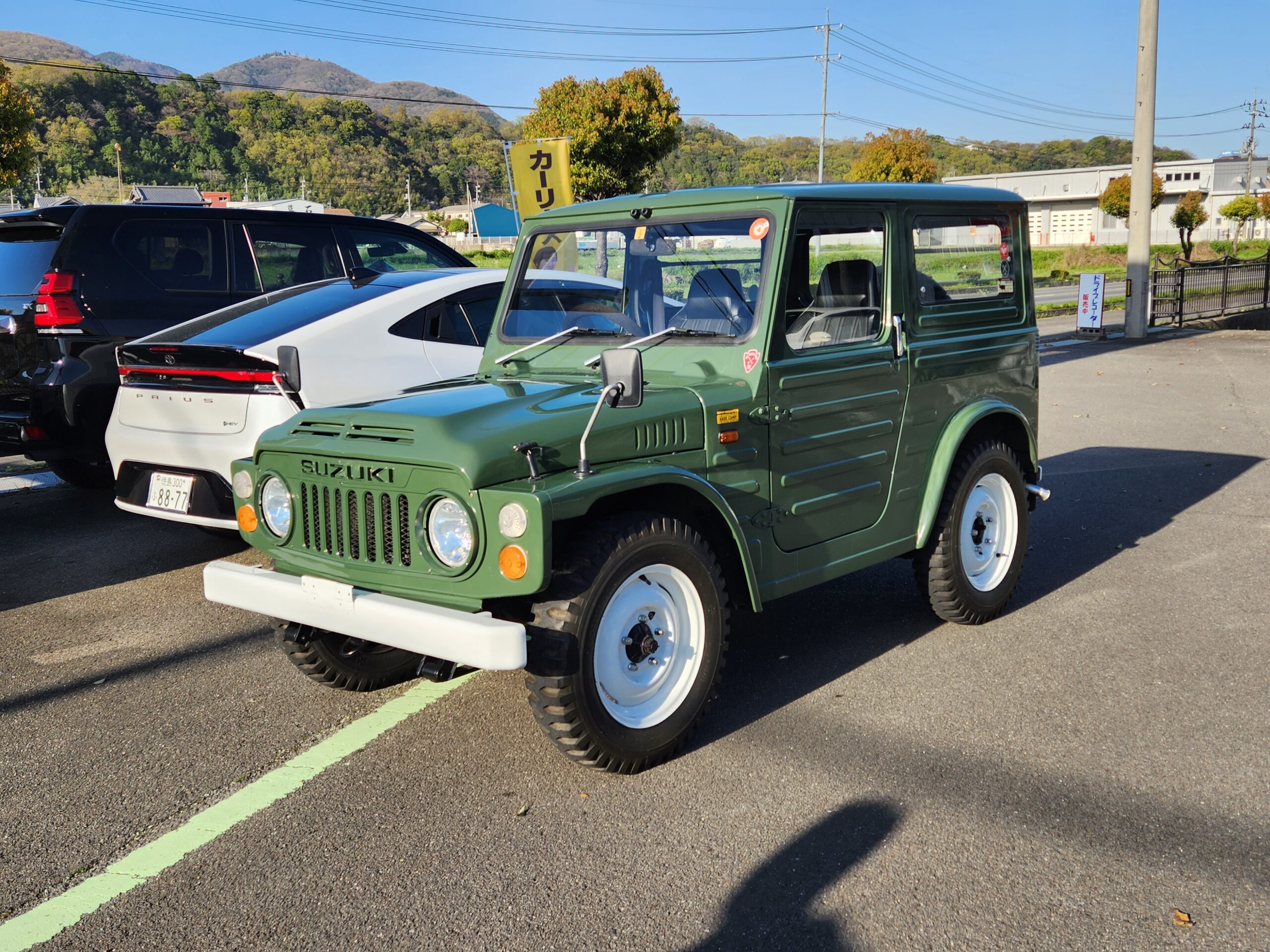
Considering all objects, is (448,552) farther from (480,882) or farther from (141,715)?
(141,715)

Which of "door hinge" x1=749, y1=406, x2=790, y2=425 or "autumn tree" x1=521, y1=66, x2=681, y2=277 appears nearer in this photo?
"door hinge" x1=749, y1=406, x2=790, y2=425

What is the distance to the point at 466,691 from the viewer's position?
437 centimetres

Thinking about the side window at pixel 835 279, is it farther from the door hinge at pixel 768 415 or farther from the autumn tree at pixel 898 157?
the autumn tree at pixel 898 157

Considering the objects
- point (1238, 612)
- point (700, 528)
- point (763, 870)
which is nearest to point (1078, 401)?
point (1238, 612)

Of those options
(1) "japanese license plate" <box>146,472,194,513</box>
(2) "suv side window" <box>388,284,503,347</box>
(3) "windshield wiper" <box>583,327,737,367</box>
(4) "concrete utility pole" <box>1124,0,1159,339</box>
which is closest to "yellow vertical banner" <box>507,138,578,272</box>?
(2) "suv side window" <box>388,284,503,347</box>

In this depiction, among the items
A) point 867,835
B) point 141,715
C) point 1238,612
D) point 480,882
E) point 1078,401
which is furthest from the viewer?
point 1078,401

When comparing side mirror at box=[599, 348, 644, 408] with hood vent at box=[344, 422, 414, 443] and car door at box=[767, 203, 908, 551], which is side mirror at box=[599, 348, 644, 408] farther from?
car door at box=[767, 203, 908, 551]

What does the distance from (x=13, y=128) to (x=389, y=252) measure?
69.3ft

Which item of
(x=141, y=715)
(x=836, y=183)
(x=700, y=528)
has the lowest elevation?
(x=141, y=715)

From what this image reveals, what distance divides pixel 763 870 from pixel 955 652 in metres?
2.08

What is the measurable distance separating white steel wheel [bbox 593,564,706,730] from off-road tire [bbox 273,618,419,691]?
2.82 ft

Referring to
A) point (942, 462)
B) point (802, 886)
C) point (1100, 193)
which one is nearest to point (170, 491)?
point (942, 462)

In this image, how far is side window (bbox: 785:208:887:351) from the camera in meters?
4.14

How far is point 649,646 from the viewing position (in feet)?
11.8
